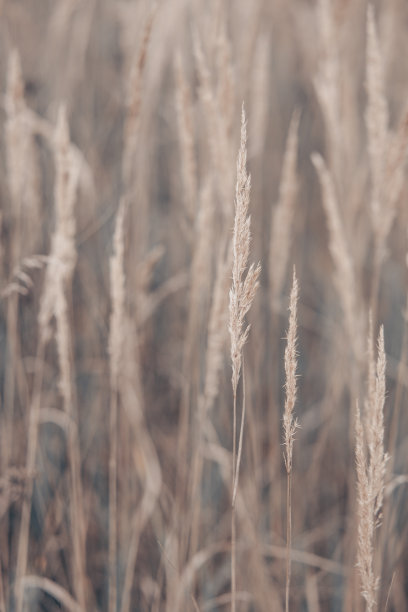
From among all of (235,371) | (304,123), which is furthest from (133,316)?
(304,123)

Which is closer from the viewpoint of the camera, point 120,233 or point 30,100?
point 120,233

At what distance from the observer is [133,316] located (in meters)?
1.54

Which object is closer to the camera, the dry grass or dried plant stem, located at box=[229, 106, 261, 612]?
dried plant stem, located at box=[229, 106, 261, 612]

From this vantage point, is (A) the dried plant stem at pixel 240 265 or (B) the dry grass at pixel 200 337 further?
(B) the dry grass at pixel 200 337

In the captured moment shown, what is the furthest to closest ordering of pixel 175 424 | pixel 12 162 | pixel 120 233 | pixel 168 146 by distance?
pixel 168 146 → pixel 175 424 → pixel 12 162 → pixel 120 233

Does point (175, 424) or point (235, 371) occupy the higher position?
point (235, 371)

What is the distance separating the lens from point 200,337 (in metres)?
1.51

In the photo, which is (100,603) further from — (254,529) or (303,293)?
(303,293)

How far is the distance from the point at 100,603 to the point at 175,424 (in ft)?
1.91

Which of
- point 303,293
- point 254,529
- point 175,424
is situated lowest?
point 254,529

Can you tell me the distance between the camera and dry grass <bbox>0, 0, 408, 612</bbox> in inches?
44.3

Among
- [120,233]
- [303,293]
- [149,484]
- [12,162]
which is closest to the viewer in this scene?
[120,233]

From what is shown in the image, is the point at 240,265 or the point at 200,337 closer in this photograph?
the point at 240,265

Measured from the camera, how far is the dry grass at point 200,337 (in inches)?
44.3
